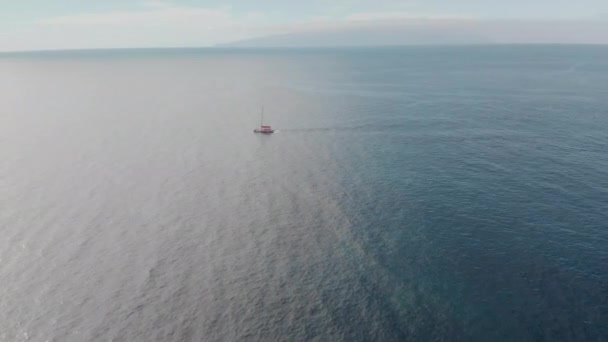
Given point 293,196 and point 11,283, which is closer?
point 11,283

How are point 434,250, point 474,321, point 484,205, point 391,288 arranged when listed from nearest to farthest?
point 474,321, point 391,288, point 434,250, point 484,205

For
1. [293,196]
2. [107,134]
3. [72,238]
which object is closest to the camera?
[72,238]

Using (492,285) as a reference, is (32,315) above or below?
below

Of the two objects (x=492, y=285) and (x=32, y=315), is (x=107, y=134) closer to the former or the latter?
(x=32, y=315)

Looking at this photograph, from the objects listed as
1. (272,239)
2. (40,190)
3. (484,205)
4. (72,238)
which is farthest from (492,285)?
(40,190)

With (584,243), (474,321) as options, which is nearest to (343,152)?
(584,243)

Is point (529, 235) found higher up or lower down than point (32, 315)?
higher up

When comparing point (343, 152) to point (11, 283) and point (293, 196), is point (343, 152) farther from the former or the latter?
point (11, 283)

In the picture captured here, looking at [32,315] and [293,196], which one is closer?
[32,315]

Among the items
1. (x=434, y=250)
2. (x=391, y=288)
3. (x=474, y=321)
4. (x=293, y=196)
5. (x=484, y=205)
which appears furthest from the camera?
(x=293, y=196)

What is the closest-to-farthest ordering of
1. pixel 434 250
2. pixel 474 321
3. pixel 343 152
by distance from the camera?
pixel 474 321, pixel 434 250, pixel 343 152
